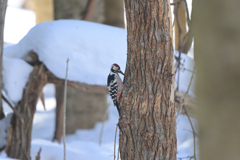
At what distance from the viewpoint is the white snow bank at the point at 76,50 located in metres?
4.61

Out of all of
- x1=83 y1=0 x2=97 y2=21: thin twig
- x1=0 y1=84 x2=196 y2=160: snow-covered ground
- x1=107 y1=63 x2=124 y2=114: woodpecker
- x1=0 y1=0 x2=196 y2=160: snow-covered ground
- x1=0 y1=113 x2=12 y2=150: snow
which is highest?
x1=83 y1=0 x2=97 y2=21: thin twig

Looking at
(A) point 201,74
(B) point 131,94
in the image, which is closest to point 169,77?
(B) point 131,94

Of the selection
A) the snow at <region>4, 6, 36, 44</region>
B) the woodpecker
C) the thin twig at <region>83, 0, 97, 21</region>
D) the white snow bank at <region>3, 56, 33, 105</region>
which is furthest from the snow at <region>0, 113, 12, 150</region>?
the snow at <region>4, 6, 36, 44</region>

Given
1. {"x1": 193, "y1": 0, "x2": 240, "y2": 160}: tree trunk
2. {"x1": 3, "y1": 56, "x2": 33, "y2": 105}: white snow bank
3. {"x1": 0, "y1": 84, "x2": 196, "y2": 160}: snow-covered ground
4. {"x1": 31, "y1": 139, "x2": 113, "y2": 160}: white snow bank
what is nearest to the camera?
{"x1": 193, "y1": 0, "x2": 240, "y2": 160}: tree trunk

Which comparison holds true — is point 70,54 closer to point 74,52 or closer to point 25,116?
point 74,52

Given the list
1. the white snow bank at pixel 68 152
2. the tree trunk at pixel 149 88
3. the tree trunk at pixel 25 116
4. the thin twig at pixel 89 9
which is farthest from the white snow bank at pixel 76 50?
the thin twig at pixel 89 9

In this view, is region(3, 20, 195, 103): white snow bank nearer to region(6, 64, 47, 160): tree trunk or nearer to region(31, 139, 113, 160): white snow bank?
region(6, 64, 47, 160): tree trunk

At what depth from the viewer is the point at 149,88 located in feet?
9.36

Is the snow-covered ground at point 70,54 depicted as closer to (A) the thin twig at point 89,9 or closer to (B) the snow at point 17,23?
(A) the thin twig at point 89,9

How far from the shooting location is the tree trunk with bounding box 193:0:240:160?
1.18 m

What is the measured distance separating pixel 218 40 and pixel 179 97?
3.34 m

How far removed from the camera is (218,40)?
4.00ft

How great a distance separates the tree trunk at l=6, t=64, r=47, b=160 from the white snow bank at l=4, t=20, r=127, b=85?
0.60ft

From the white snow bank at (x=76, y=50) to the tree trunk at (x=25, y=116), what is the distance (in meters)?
0.18
